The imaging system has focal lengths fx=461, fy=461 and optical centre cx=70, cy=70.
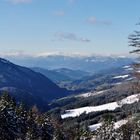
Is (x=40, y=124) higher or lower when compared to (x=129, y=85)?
lower

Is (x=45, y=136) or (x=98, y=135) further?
(x=98, y=135)

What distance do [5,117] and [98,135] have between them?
274 ft

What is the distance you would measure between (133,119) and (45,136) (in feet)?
203

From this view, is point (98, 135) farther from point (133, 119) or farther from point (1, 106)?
point (133, 119)

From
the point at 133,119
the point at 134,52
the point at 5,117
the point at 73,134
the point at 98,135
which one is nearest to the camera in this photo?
the point at 134,52

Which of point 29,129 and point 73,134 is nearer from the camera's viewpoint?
point 29,129

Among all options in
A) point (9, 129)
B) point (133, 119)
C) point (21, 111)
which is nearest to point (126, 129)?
point (21, 111)

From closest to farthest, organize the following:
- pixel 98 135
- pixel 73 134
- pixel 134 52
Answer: pixel 134 52 < pixel 73 134 < pixel 98 135

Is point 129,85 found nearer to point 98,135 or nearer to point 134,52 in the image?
point 134,52

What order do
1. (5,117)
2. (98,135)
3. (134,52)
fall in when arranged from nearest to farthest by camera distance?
(134,52) → (5,117) → (98,135)

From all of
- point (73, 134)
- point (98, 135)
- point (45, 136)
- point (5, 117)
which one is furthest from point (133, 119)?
point (98, 135)

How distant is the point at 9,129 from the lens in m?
58.6

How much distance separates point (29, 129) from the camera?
269 feet

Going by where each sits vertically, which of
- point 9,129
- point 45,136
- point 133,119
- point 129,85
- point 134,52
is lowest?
point 45,136
